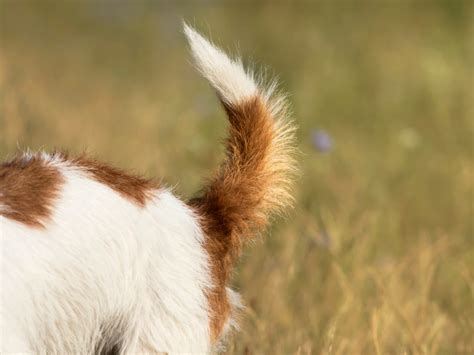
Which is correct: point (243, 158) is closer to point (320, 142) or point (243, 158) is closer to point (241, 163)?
point (241, 163)

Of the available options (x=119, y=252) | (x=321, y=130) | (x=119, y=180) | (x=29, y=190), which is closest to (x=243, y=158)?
(x=119, y=180)

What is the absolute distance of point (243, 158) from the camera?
2.95m

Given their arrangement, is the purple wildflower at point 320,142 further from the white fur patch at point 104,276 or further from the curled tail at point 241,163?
the white fur patch at point 104,276

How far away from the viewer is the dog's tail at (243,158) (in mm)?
2850

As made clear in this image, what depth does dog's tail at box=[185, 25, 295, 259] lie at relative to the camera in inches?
112

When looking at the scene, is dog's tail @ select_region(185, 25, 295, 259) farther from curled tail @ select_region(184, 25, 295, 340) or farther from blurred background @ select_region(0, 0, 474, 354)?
blurred background @ select_region(0, 0, 474, 354)

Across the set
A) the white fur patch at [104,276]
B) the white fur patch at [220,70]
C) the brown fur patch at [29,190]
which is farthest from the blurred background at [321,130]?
the brown fur patch at [29,190]

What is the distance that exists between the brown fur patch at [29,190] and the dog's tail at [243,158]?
478mm

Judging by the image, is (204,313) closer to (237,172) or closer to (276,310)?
(237,172)

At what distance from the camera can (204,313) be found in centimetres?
261

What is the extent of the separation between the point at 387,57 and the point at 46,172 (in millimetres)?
6262

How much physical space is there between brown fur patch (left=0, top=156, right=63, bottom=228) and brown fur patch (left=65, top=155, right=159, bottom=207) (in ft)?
0.35

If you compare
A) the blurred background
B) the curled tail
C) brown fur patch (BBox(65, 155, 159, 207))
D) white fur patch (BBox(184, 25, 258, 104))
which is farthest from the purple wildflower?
brown fur patch (BBox(65, 155, 159, 207))

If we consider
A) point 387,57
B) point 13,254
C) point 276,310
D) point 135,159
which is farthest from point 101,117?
point 13,254
